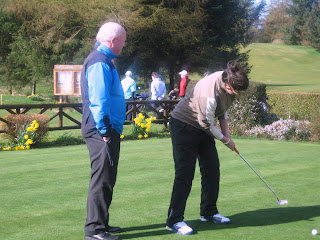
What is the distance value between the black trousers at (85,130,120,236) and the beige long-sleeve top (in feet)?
2.79

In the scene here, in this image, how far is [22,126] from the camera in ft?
41.1

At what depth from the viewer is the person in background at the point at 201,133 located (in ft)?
15.6

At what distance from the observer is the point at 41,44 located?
30781 millimetres

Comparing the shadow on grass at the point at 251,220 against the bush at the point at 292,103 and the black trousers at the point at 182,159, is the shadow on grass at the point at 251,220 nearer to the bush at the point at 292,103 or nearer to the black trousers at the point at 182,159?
the black trousers at the point at 182,159

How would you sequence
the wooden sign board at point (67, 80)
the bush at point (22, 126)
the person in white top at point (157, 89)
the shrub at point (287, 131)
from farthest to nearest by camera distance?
the wooden sign board at point (67, 80)
the person in white top at point (157, 89)
the shrub at point (287, 131)
the bush at point (22, 126)

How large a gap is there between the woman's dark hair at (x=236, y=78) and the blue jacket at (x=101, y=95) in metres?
1.06

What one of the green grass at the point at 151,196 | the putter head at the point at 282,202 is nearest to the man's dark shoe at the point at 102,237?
the green grass at the point at 151,196

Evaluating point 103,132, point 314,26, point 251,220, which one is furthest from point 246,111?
point 314,26

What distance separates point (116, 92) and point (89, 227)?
4.26 feet

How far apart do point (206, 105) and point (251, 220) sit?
1.56 metres

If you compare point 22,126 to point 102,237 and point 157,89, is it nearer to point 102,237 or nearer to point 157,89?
point 157,89

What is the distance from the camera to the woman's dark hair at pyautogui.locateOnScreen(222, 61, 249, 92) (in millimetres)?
4670

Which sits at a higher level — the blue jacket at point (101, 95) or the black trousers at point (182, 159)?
the blue jacket at point (101, 95)

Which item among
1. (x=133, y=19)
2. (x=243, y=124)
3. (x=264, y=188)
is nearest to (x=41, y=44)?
(x=133, y=19)
